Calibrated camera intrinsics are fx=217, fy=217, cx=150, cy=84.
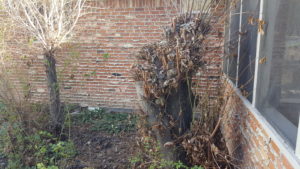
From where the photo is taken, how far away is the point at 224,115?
3.19 meters

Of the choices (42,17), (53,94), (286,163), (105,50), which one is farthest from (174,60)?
(105,50)

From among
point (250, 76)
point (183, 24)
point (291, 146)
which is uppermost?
point (183, 24)

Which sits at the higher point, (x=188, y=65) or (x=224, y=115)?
(x=188, y=65)

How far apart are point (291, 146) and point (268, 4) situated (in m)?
1.44

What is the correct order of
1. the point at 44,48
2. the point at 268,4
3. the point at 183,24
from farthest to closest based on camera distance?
the point at 44,48 < the point at 183,24 < the point at 268,4

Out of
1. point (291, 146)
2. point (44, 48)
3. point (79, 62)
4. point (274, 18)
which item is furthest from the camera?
point (79, 62)

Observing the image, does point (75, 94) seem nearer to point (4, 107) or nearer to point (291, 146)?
point (4, 107)

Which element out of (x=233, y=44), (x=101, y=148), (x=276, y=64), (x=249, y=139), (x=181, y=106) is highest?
(x=233, y=44)

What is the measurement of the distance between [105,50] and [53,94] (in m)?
1.78

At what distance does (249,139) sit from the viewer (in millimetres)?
2689

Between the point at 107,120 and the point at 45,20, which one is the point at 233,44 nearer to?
the point at 45,20

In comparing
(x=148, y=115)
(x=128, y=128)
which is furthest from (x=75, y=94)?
(x=148, y=115)

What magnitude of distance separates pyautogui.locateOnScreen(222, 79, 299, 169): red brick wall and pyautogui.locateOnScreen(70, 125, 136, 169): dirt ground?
5.61 feet

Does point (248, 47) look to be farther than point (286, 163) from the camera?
Yes
